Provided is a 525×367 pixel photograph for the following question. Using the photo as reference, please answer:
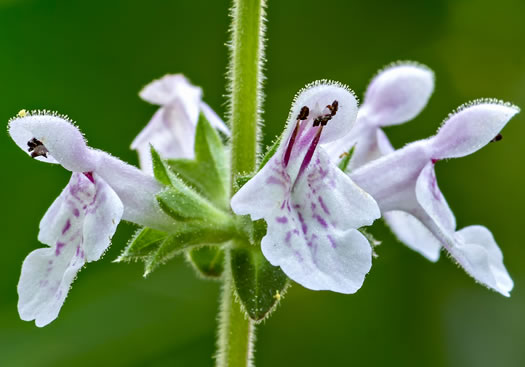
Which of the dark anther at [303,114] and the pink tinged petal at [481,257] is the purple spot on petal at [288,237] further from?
the pink tinged petal at [481,257]

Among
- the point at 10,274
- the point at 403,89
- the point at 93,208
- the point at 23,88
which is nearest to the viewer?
the point at 93,208

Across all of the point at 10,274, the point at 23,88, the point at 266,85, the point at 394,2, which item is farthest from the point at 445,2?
the point at 10,274

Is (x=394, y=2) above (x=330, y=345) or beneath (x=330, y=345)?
above

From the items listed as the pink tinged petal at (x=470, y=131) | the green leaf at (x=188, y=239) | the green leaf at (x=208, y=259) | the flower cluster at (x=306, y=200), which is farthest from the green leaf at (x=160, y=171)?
the pink tinged petal at (x=470, y=131)

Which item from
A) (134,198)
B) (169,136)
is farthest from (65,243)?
(169,136)

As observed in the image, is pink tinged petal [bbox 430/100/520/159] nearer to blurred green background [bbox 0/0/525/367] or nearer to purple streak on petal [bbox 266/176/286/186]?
purple streak on petal [bbox 266/176/286/186]

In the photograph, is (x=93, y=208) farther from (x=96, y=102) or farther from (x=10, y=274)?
(x=96, y=102)
